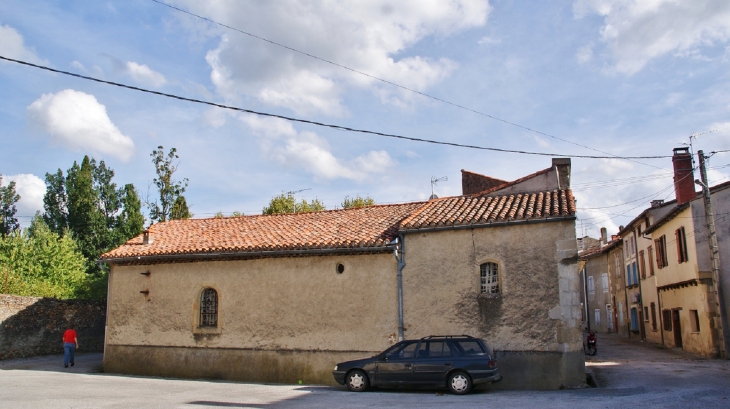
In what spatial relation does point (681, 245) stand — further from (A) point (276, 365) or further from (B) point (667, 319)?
(A) point (276, 365)

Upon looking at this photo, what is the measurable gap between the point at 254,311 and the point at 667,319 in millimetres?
20958

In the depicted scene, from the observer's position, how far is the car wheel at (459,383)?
487 inches

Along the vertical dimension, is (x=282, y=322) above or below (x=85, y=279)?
below

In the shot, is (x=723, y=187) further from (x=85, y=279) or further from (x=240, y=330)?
(x=85, y=279)

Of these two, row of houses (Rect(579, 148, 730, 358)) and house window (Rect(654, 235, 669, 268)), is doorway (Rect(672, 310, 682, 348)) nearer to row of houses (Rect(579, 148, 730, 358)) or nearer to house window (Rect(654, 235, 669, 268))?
row of houses (Rect(579, 148, 730, 358))

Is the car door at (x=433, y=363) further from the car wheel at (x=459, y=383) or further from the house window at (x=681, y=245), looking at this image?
the house window at (x=681, y=245)

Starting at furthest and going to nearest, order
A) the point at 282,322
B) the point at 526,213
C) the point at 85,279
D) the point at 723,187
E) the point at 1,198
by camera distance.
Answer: the point at 1,198 → the point at 85,279 → the point at 723,187 → the point at 282,322 → the point at 526,213

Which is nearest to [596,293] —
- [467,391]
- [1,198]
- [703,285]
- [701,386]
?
[703,285]

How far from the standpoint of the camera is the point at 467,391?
40.5 ft

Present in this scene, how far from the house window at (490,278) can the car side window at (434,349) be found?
237cm

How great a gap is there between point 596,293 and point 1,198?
52.5m

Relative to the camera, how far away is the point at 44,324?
22.0 meters

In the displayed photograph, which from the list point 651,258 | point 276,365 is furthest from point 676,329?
point 276,365

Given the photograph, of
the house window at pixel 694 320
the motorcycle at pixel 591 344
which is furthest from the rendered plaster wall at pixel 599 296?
the motorcycle at pixel 591 344
